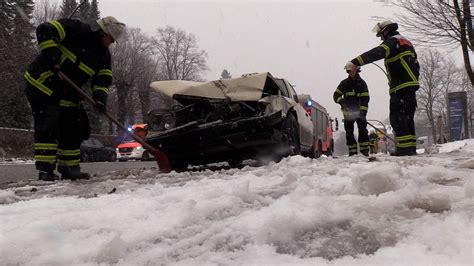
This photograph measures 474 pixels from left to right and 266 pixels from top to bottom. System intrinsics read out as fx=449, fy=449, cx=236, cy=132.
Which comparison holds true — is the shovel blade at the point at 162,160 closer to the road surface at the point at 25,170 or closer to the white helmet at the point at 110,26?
the road surface at the point at 25,170

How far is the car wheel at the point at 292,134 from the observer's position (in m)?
6.55

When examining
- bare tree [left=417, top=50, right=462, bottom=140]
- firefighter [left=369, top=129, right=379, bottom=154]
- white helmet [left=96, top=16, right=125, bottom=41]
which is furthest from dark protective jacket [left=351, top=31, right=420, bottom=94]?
bare tree [left=417, top=50, right=462, bottom=140]

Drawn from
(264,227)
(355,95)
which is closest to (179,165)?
(355,95)

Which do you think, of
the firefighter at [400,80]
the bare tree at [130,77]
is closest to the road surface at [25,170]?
the firefighter at [400,80]

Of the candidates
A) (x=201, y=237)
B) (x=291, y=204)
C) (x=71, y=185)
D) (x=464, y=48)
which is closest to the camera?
(x=201, y=237)

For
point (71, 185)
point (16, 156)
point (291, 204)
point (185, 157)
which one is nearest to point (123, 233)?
point (291, 204)

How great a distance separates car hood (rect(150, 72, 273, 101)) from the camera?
604cm

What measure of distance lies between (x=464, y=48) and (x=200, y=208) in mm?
13701

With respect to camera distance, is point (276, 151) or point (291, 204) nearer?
point (291, 204)

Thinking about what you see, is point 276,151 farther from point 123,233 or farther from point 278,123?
point 123,233

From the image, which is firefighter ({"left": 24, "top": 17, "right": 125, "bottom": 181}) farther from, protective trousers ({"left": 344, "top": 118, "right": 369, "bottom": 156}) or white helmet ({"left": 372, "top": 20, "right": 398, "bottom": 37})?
protective trousers ({"left": 344, "top": 118, "right": 369, "bottom": 156})

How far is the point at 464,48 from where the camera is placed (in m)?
13.7

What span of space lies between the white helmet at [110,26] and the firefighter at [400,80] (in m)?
3.22

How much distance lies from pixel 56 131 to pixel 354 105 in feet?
18.6
